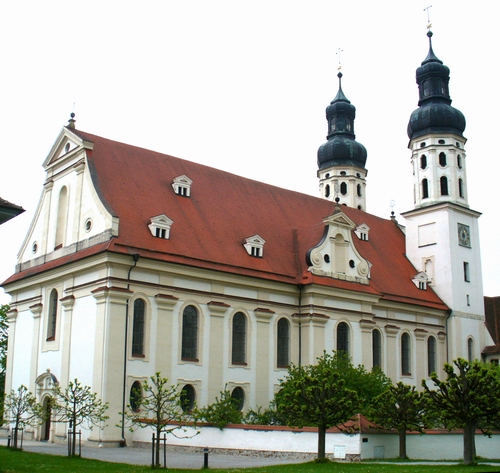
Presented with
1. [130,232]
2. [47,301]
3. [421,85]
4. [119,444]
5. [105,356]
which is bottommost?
[119,444]

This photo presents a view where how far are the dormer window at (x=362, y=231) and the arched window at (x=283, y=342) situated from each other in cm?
1234

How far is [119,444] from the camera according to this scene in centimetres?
3350

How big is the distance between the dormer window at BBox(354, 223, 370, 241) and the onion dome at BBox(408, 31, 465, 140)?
33.4 ft

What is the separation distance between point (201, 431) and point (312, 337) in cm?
1289

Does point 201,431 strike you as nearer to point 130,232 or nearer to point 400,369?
point 130,232

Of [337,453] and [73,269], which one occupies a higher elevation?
[73,269]

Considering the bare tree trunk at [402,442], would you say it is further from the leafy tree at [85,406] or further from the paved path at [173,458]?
the leafy tree at [85,406]

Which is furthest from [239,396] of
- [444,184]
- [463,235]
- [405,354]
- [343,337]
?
[444,184]

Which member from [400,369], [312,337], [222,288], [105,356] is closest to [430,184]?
[400,369]

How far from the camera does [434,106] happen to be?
57.4m

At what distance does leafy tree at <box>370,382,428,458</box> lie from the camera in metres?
29.6

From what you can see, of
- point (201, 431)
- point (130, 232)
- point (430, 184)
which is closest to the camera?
point (201, 431)

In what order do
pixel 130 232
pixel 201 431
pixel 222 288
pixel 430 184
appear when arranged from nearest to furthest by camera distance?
1. pixel 201 431
2. pixel 130 232
3. pixel 222 288
4. pixel 430 184

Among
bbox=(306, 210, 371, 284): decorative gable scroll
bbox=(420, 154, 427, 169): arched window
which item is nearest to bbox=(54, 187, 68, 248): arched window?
bbox=(306, 210, 371, 284): decorative gable scroll
